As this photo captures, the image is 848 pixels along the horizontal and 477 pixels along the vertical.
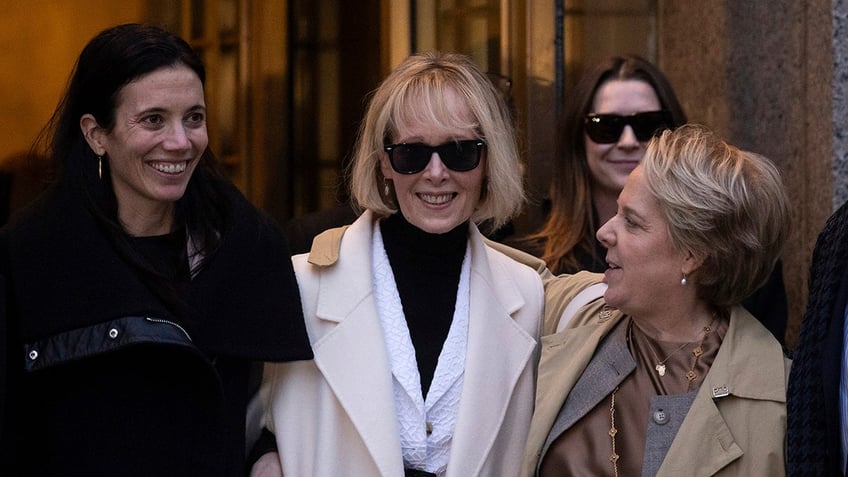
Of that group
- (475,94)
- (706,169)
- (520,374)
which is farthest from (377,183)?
(706,169)

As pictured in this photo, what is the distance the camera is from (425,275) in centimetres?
396

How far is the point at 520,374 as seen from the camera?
3930 mm

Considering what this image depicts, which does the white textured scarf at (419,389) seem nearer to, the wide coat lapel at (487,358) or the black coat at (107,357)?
the wide coat lapel at (487,358)

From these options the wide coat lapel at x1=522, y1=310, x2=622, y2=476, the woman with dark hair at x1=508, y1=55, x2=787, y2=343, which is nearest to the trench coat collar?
the wide coat lapel at x1=522, y1=310, x2=622, y2=476

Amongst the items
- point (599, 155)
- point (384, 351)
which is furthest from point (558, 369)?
point (599, 155)

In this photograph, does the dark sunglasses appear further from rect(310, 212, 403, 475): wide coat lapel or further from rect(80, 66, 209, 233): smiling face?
rect(80, 66, 209, 233): smiling face

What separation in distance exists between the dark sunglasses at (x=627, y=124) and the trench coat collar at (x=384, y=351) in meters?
0.95

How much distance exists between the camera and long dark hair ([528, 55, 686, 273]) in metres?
4.79

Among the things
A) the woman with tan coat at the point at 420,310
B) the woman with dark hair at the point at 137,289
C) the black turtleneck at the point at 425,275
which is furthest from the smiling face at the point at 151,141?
the black turtleneck at the point at 425,275

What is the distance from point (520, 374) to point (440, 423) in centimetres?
29

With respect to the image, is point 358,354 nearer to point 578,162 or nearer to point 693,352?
point 693,352

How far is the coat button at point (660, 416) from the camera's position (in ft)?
11.5

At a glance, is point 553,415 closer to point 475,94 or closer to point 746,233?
point 746,233

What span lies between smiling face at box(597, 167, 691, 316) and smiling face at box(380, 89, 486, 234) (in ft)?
1.60
